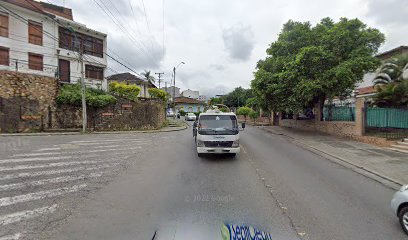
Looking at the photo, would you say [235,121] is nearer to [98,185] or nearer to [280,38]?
[98,185]

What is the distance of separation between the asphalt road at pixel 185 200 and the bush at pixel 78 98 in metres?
13.3

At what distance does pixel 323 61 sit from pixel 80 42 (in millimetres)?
26944

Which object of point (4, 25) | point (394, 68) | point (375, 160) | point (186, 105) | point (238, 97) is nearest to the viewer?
point (375, 160)

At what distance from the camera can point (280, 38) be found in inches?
781

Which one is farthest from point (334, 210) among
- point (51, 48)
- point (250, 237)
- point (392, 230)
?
point (51, 48)

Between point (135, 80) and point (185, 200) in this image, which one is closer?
point (185, 200)

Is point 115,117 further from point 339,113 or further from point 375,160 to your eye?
point 375,160

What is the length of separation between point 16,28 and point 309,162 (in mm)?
29177

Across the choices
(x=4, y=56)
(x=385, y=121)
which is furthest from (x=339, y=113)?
(x=4, y=56)

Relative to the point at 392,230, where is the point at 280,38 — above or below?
above

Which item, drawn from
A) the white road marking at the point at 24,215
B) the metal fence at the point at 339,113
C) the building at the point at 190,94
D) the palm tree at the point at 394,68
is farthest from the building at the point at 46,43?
the building at the point at 190,94

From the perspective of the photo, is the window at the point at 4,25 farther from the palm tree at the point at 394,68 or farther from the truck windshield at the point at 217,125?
the palm tree at the point at 394,68

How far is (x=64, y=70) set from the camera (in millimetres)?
26953

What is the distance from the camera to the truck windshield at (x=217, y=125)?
9578mm
